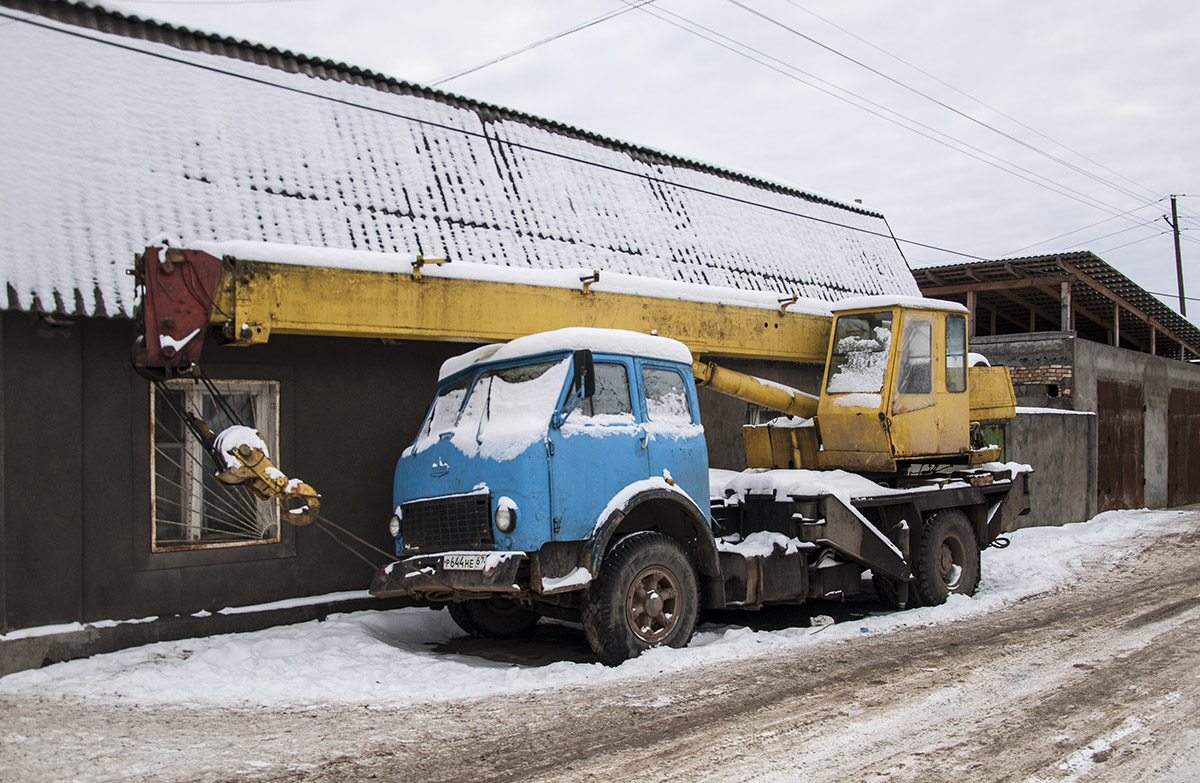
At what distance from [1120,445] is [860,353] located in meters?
14.9

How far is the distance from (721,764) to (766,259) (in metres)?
10.8

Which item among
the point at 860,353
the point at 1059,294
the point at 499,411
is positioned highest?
the point at 1059,294

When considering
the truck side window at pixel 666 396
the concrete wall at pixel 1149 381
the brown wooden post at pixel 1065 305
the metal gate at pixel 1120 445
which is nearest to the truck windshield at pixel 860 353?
the truck side window at pixel 666 396

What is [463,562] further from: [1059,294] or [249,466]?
[1059,294]

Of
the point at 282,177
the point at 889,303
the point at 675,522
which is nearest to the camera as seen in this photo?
the point at 675,522

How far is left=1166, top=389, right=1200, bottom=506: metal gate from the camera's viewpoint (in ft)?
80.3

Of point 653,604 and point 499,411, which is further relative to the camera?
point 499,411

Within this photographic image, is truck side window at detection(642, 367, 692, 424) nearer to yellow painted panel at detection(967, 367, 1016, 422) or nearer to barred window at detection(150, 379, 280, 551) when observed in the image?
barred window at detection(150, 379, 280, 551)

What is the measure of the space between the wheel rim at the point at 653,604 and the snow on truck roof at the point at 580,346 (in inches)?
70.8

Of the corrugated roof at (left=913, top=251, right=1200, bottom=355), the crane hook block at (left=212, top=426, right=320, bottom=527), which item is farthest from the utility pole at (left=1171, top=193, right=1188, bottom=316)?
the crane hook block at (left=212, top=426, right=320, bottom=527)

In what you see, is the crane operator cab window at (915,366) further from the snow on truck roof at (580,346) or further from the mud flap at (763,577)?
the snow on truck roof at (580,346)

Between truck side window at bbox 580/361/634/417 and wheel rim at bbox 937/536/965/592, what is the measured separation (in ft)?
15.4

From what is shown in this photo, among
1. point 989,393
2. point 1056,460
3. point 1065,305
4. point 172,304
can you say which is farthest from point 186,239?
point 1065,305

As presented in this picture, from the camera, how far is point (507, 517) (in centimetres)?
699
